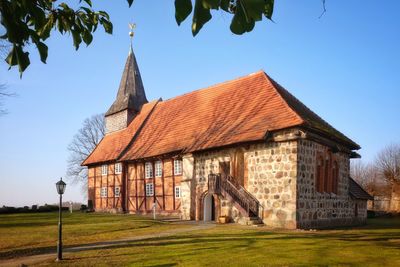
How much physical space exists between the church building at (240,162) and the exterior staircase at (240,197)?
2.1 inches

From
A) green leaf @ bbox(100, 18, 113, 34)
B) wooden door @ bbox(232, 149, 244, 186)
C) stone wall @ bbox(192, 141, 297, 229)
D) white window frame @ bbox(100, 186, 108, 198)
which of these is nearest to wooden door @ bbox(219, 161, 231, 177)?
stone wall @ bbox(192, 141, 297, 229)

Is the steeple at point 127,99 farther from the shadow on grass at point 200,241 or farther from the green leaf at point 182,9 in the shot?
the green leaf at point 182,9

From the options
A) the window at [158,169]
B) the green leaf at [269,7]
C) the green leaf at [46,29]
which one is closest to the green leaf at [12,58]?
the green leaf at [46,29]

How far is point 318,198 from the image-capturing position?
21125 millimetres

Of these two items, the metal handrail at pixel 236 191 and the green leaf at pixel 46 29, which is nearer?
the green leaf at pixel 46 29

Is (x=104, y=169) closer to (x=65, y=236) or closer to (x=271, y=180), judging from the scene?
(x=65, y=236)

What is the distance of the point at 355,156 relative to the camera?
1035 inches

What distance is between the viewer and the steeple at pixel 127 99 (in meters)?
37.1

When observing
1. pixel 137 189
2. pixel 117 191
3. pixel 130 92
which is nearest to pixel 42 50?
pixel 137 189

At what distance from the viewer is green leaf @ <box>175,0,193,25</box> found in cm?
234

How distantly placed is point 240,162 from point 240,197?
2019 millimetres

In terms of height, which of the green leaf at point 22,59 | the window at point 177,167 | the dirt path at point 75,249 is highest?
the green leaf at point 22,59

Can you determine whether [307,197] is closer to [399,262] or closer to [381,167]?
[399,262]

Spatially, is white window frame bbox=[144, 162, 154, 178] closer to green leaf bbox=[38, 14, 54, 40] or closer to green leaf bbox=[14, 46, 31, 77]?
green leaf bbox=[38, 14, 54, 40]
